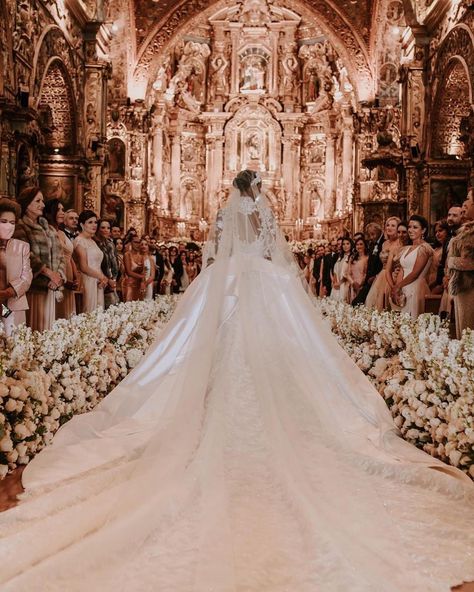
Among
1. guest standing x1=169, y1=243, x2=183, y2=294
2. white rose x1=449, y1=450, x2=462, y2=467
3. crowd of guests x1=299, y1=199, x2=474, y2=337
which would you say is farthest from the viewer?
guest standing x1=169, y1=243, x2=183, y2=294

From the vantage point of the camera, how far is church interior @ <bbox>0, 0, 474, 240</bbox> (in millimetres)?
15312

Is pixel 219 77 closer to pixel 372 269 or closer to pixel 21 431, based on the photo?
pixel 372 269

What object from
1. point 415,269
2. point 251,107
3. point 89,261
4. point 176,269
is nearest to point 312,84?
point 251,107

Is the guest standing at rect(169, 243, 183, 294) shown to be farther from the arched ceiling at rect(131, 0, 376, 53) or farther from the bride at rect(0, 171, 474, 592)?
the bride at rect(0, 171, 474, 592)

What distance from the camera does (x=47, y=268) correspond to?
7.25m

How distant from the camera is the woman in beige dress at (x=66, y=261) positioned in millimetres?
8562

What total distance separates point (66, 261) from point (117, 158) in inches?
653

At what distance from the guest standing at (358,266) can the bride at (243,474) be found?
5.95m

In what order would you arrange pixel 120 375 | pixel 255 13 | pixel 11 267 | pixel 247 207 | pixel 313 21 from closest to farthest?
pixel 11 267, pixel 247 207, pixel 120 375, pixel 313 21, pixel 255 13

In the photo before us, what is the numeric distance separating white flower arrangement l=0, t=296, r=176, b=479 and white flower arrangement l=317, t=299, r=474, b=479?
255 centimetres

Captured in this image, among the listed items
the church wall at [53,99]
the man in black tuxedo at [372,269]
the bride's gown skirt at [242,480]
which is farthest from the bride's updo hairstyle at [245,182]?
the church wall at [53,99]

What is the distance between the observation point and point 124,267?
13.1 metres

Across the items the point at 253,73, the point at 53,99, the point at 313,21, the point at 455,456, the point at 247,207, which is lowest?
the point at 455,456

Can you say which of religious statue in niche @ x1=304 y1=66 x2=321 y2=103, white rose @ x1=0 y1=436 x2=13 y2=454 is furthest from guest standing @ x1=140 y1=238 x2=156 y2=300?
religious statue in niche @ x1=304 y1=66 x2=321 y2=103
